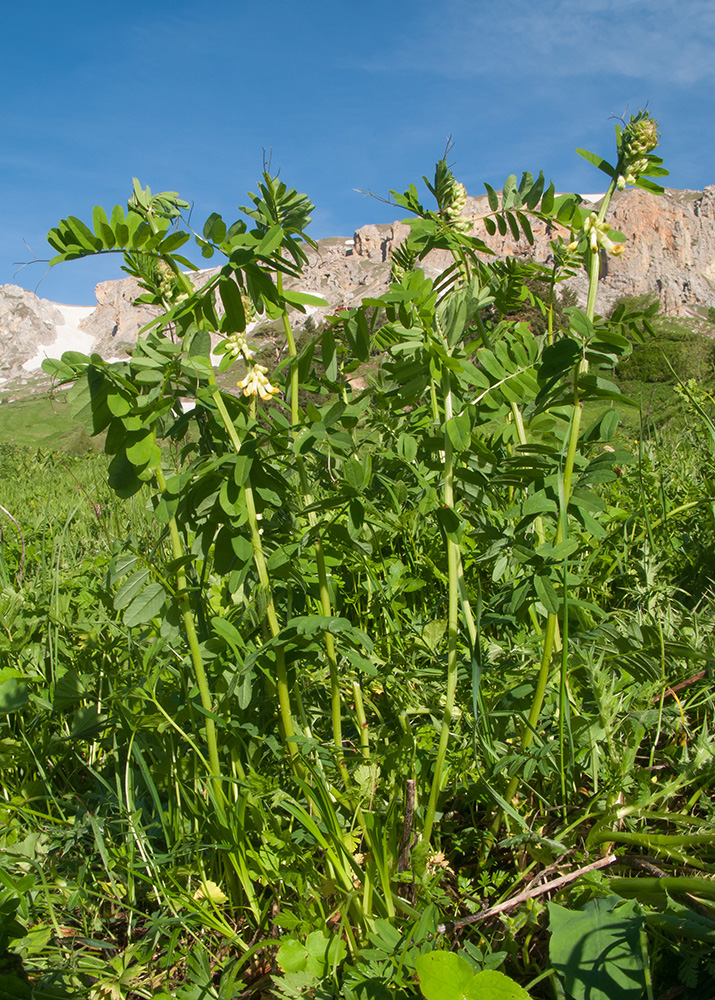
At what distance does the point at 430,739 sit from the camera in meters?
1.37

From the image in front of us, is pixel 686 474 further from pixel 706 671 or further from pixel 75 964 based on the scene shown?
pixel 75 964

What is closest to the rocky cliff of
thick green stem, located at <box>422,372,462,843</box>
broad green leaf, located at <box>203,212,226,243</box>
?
broad green leaf, located at <box>203,212,226,243</box>

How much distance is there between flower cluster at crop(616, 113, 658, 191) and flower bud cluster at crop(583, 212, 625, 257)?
101 mm

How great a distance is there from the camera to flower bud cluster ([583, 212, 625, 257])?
3.86 ft

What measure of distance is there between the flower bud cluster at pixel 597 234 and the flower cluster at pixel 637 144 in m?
0.10

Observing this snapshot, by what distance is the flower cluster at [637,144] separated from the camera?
3.86 ft

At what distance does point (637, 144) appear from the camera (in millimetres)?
1185

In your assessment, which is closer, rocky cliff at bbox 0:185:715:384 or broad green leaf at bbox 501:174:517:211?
broad green leaf at bbox 501:174:517:211

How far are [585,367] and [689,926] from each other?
3.09 feet

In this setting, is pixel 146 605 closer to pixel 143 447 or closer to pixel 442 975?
pixel 143 447

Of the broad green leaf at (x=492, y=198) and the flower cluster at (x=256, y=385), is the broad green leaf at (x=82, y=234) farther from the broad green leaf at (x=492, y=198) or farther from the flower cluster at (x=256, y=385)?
the broad green leaf at (x=492, y=198)

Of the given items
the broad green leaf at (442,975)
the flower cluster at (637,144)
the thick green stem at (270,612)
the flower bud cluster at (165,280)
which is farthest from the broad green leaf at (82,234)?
the broad green leaf at (442,975)

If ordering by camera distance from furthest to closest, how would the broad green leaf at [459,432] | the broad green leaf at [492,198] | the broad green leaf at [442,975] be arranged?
the broad green leaf at [492,198] → the broad green leaf at [459,432] → the broad green leaf at [442,975]

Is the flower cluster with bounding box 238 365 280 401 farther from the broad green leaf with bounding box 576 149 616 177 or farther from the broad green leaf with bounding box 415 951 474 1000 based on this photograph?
the broad green leaf with bounding box 415 951 474 1000
